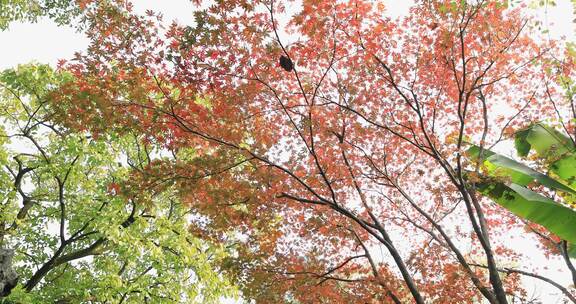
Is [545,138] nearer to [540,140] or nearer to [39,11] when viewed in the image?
[540,140]

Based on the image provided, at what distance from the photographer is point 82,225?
12328 mm

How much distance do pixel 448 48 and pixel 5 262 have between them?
11.9 metres

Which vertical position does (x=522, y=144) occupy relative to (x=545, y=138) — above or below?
above

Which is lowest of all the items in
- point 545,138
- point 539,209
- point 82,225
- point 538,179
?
point 539,209

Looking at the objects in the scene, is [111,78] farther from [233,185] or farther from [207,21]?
[233,185]

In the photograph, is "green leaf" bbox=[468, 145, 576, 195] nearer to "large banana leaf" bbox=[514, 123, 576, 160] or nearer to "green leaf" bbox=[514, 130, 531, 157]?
"large banana leaf" bbox=[514, 123, 576, 160]

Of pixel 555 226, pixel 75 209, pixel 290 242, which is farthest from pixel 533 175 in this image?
pixel 75 209

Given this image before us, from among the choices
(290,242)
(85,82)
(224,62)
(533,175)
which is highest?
(85,82)

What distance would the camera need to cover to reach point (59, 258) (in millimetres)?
11773

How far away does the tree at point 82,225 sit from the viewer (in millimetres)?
10922

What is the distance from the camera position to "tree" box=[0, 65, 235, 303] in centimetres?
1092

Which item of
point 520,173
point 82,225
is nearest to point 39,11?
point 82,225

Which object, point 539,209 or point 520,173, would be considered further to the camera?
point 520,173

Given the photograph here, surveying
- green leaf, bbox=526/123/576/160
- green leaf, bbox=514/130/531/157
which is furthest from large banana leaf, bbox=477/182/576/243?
green leaf, bbox=514/130/531/157
